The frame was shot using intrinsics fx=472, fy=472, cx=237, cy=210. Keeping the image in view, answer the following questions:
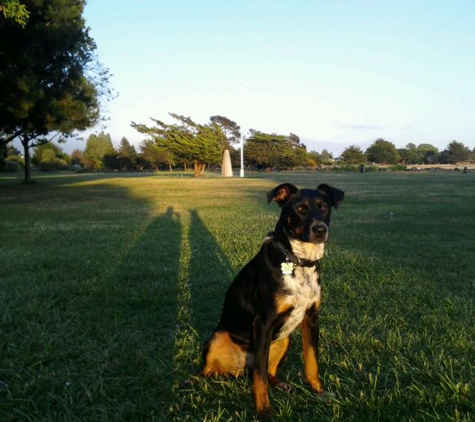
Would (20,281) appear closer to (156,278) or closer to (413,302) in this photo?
(156,278)

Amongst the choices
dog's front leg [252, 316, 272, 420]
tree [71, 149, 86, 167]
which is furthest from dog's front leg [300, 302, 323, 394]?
tree [71, 149, 86, 167]

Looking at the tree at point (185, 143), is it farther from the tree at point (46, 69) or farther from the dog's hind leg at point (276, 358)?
the dog's hind leg at point (276, 358)

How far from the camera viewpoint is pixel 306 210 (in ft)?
10.9

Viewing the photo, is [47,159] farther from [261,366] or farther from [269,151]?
[261,366]

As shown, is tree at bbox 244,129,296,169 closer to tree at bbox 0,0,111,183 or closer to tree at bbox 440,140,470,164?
tree at bbox 440,140,470,164

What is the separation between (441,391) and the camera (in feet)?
10.0

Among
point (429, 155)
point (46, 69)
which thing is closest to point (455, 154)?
point (429, 155)

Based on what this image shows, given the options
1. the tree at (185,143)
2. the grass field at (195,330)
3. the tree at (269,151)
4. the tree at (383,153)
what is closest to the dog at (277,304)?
the grass field at (195,330)

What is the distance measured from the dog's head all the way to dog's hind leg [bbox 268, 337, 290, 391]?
2.52ft

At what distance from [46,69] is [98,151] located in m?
80.0

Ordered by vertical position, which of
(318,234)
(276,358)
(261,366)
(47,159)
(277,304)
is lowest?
(276,358)

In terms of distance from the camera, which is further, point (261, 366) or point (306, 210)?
point (306, 210)

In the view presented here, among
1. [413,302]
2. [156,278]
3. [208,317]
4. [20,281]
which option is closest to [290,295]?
[208,317]

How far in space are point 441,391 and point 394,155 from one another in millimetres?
107311
